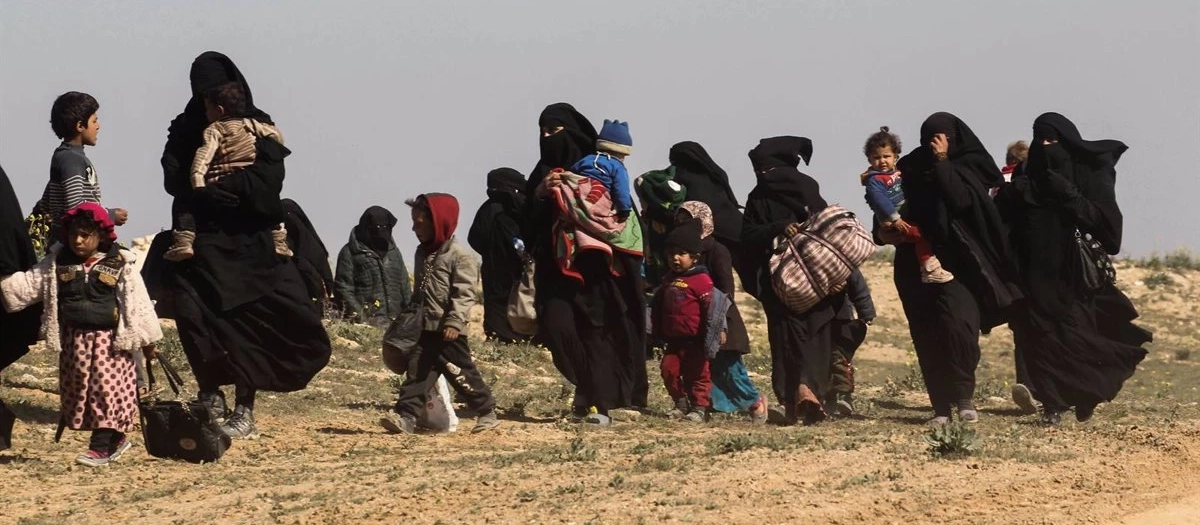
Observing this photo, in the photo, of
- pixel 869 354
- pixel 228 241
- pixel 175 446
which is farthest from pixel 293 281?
pixel 869 354

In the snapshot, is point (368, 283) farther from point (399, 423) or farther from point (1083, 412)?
point (1083, 412)

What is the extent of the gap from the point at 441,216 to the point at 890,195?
2852 mm

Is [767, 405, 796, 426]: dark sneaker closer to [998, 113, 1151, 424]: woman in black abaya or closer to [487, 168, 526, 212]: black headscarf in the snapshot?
[998, 113, 1151, 424]: woman in black abaya

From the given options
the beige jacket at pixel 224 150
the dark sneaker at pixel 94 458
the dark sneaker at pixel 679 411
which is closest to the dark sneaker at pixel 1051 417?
the dark sneaker at pixel 679 411

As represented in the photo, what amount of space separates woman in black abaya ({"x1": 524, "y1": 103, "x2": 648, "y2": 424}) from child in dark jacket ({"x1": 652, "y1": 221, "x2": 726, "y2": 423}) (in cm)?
22

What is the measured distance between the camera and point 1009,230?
1166 centimetres

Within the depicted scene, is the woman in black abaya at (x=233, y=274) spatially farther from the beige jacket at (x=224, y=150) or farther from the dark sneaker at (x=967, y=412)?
the dark sneaker at (x=967, y=412)

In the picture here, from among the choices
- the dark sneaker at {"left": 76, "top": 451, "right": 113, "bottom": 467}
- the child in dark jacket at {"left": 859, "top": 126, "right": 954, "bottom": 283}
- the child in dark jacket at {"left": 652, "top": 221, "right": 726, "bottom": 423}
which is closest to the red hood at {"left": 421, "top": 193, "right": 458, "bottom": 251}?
the child in dark jacket at {"left": 652, "top": 221, "right": 726, "bottom": 423}

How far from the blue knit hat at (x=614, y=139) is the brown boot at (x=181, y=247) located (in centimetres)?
247

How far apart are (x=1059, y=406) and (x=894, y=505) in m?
4.35

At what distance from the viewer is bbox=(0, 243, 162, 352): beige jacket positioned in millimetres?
8977

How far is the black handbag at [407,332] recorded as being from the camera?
10578 mm

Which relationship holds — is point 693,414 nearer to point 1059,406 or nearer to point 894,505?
point 1059,406

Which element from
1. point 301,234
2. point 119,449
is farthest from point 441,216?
point 301,234
